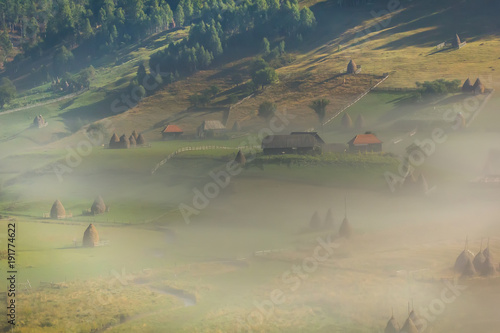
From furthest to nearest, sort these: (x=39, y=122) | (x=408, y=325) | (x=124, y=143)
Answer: (x=39, y=122)
(x=124, y=143)
(x=408, y=325)

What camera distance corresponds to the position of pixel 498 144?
320 feet

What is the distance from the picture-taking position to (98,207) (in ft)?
280

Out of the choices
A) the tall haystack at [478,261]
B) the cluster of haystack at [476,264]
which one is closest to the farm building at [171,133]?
the cluster of haystack at [476,264]

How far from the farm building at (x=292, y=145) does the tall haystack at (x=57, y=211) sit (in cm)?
3041

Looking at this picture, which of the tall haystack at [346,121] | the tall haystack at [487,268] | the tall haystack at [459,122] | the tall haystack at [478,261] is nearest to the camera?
the tall haystack at [487,268]

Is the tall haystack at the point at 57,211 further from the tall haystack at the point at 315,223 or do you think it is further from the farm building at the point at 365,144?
the farm building at the point at 365,144

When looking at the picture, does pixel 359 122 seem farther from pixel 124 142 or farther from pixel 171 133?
pixel 124 142

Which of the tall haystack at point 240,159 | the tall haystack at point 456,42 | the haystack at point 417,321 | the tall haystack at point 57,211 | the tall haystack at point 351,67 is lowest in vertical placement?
the tall haystack at point 57,211

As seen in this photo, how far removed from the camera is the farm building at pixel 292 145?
10062cm

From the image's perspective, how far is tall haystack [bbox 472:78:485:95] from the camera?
384 ft

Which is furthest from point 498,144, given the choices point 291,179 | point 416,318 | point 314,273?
point 416,318

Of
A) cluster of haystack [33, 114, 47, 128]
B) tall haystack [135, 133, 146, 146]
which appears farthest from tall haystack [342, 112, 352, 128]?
cluster of haystack [33, 114, 47, 128]

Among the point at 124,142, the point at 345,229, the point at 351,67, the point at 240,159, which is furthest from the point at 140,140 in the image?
the point at 345,229

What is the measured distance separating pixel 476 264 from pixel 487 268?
3.12 feet
